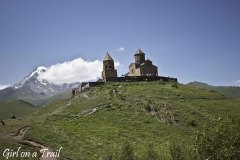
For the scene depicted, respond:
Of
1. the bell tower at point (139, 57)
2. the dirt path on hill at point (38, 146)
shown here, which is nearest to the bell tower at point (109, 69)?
the bell tower at point (139, 57)

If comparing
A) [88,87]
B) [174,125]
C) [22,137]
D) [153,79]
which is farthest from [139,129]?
[153,79]

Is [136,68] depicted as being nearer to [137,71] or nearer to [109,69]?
[137,71]

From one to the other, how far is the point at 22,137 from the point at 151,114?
35.7 metres

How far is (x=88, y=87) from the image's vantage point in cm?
10269

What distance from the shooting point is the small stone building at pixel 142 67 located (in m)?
119

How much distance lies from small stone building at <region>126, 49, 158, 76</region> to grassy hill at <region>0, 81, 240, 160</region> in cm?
1196

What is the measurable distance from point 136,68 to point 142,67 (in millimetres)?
4443

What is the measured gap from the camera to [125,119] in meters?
77.3

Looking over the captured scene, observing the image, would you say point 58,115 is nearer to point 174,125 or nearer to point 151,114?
point 151,114

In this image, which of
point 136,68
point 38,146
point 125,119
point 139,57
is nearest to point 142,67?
point 136,68

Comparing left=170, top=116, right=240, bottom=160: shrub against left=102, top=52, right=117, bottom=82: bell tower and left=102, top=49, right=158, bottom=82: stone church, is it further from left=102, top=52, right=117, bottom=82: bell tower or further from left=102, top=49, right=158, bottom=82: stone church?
left=102, top=52, right=117, bottom=82: bell tower

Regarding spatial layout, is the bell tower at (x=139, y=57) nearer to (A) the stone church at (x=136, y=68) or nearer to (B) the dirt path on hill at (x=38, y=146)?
(A) the stone church at (x=136, y=68)

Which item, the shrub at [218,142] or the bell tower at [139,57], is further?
the bell tower at [139,57]

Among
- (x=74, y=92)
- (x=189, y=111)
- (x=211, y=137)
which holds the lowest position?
(x=211, y=137)
